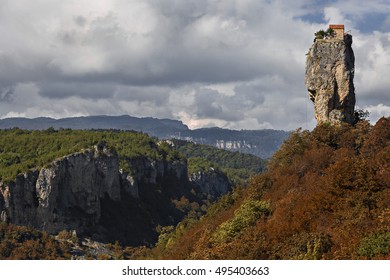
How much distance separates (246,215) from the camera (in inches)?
2249

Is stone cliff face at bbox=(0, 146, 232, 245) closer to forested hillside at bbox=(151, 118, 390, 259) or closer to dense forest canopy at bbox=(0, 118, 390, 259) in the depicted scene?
dense forest canopy at bbox=(0, 118, 390, 259)

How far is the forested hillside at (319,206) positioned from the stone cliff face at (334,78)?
2573 millimetres

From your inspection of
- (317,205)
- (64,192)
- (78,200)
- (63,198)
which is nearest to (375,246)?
(317,205)

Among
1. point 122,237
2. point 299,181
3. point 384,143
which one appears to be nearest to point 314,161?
point 299,181

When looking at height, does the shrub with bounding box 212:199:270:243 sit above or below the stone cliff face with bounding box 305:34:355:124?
below

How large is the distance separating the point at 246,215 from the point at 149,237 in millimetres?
132567

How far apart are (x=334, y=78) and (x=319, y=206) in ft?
A: 96.1

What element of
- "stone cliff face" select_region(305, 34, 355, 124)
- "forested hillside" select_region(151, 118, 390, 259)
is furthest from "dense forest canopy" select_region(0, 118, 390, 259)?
"stone cliff face" select_region(305, 34, 355, 124)

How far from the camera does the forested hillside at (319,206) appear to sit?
37781 mm

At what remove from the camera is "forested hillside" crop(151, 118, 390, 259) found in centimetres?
3778

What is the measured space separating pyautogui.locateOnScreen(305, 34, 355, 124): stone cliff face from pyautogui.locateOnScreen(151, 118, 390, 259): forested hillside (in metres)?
2.57

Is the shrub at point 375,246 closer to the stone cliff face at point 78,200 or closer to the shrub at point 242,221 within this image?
the shrub at point 242,221

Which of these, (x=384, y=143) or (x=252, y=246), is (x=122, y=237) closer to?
(x=384, y=143)

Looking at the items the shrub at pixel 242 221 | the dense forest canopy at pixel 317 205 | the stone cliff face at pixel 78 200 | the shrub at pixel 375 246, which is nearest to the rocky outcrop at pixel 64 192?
the stone cliff face at pixel 78 200
